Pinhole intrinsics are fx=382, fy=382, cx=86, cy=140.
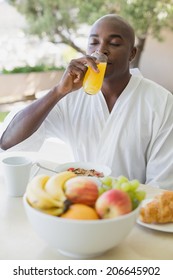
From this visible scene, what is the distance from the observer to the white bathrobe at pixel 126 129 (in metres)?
1.59

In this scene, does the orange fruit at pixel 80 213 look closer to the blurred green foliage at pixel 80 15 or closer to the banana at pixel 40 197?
the banana at pixel 40 197

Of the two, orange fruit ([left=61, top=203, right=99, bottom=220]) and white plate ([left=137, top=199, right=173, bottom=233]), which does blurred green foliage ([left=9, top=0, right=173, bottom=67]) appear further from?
orange fruit ([left=61, top=203, right=99, bottom=220])

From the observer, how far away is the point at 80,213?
2.62 feet

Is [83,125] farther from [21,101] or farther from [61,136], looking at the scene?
[21,101]

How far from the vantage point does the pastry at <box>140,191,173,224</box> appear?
1.03 meters

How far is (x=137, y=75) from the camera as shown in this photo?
1779 mm

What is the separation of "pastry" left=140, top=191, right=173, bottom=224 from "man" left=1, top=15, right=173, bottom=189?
50cm

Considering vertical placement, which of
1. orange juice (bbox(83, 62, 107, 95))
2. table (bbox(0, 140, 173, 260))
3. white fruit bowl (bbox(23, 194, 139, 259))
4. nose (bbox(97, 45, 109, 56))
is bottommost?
table (bbox(0, 140, 173, 260))

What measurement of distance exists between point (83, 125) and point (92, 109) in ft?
0.27

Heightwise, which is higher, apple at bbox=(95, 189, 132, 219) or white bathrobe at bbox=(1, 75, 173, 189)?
apple at bbox=(95, 189, 132, 219)

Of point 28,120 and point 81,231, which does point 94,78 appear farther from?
point 81,231

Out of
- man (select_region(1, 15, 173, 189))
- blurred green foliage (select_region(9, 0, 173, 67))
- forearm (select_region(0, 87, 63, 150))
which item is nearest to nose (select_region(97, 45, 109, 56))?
man (select_region(1, 15, 173, 189))

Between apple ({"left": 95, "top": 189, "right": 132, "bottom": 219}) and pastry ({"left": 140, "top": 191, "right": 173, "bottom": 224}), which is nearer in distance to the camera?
apple ({"left": 95, "top": 189, "right": 132, "bottom": 219})

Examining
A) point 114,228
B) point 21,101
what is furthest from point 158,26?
point 114,228
